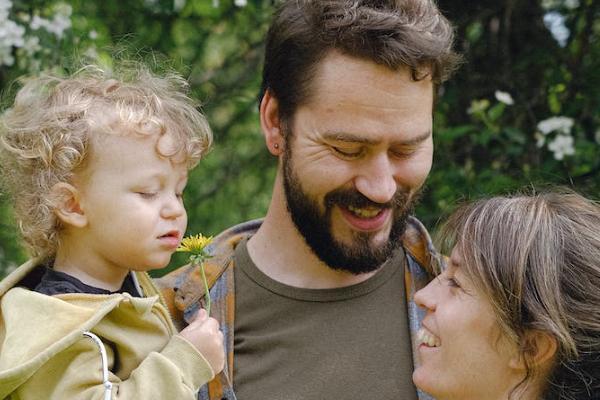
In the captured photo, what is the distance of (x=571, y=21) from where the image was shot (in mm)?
3967

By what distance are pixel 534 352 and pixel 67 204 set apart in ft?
3.36

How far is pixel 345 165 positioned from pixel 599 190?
1.38m

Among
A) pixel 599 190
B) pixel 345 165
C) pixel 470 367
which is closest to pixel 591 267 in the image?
pixel 470 367

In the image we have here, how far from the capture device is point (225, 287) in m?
2.69

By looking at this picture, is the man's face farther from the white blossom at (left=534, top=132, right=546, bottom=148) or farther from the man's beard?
the white blossom at (left=534, top=132, right=546, bottom=148)

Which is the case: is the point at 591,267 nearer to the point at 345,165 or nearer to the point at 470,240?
the point at 470,240

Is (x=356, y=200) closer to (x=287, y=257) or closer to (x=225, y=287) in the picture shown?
(x=287, y=257)

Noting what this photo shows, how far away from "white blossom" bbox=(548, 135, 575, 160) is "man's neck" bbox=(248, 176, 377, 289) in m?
1.27

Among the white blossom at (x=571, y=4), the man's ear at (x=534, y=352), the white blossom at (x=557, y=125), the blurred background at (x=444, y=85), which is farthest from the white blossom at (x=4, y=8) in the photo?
the man's ear at (x=534, y=352)

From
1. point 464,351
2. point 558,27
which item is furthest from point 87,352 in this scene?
point 558,27

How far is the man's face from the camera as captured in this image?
2570 mm

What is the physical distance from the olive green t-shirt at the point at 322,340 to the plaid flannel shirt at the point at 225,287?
34 mm

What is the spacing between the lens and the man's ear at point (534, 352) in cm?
213

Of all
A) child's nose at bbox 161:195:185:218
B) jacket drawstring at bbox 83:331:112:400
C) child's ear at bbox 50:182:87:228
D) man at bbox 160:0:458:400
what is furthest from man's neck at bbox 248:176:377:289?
jacket drawstring at bbox 83:331:112:400
